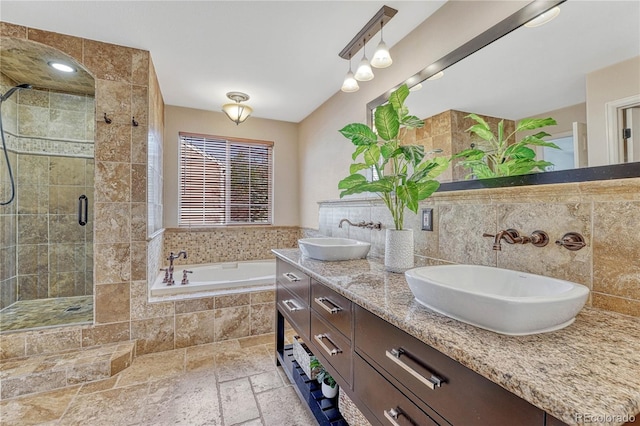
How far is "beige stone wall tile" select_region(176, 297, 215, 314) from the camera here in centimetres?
246

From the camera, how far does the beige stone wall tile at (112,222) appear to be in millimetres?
2232

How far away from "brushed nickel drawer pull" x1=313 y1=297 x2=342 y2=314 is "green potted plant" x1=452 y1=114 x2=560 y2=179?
3.02 ft

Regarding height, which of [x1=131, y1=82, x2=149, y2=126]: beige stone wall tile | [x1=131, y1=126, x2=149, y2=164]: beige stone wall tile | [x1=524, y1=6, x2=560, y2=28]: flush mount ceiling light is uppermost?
[x1=131, y1=82, x2=149, y2=126]: beige stone wall tile

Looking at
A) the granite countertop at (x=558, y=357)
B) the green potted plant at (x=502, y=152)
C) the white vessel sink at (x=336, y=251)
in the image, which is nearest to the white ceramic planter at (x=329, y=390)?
the white vessel sink at (x=336, y=251)

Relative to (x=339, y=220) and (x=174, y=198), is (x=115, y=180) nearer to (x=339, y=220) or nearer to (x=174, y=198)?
(x=174, y=198)

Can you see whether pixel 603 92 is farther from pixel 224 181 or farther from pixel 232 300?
pixel 224 181

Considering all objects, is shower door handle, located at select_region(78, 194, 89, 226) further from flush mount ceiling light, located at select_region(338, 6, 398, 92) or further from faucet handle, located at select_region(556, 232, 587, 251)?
faucet handle, located at select_region(556, 232, 587, 251)

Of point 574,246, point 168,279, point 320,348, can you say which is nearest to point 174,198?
point 168,279

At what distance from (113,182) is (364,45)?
7.36 ft

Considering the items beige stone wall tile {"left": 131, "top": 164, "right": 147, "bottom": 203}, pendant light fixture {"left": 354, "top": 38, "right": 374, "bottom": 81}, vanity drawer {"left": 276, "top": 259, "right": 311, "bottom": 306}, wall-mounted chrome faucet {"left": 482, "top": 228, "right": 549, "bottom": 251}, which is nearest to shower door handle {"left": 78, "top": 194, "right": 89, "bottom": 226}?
beige stone wall tile {"left": 131, "top": 164, "right": 147, "bottom": 203}

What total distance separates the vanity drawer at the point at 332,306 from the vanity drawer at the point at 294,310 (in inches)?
5.6

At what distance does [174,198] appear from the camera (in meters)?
3.58

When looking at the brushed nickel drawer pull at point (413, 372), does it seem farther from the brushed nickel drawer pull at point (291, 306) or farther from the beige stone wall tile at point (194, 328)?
the beige stone wall tile at point (194, 328)

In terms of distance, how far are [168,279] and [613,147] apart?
3164mm
